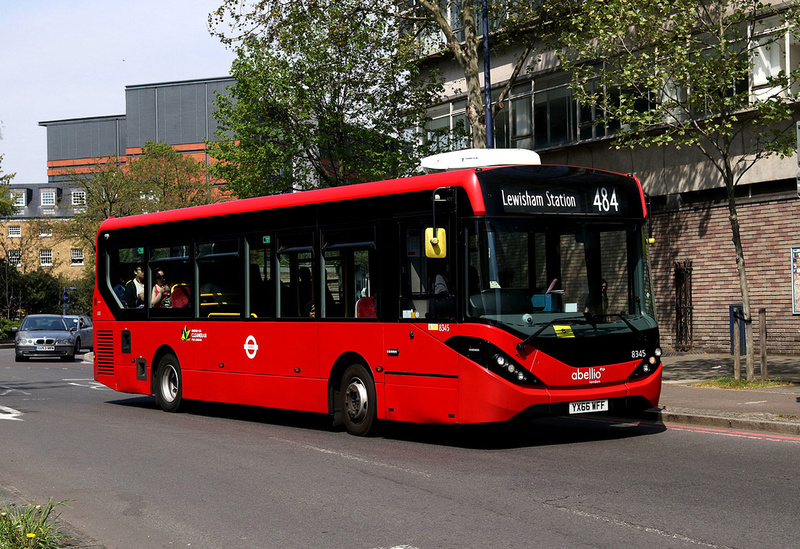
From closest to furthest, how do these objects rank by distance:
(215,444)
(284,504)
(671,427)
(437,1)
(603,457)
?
(284,504) < (603,457) < (215,444) < (671,427) < (437,1)

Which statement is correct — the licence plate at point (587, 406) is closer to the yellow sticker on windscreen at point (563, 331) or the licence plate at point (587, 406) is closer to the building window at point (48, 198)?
the yellow sticker on windscreen at point (563, 331)

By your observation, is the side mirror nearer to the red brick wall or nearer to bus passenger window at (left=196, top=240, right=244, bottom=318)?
bus passenger window at (left=196, top=240, right=244, bottom=318)

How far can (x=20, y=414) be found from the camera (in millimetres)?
15844

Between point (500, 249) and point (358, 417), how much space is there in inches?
115

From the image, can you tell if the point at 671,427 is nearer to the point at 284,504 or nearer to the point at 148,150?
the point at 284,504

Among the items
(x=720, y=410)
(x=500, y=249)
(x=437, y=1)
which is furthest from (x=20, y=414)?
(x=437, y=1)

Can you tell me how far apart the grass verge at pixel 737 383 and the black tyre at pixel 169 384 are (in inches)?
337

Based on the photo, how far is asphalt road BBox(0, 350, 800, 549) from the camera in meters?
6.95

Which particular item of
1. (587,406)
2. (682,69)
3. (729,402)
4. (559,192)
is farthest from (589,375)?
(682,69)

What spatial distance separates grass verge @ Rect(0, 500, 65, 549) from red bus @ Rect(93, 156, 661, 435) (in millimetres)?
5208

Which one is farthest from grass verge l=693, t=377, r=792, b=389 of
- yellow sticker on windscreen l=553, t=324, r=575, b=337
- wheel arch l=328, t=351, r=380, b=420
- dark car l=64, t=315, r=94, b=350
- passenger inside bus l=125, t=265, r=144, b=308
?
dark car l=64, t=315, r=94, b=350

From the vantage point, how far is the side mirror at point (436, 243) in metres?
10.8

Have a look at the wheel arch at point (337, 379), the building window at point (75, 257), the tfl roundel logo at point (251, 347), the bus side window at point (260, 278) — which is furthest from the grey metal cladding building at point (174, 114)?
the wheel arch at point (337, 379)

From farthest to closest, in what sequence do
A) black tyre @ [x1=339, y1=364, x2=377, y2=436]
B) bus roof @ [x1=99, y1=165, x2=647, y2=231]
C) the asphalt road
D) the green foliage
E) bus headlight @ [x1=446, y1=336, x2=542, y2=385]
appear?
the green foliage
black tyre @ [x1=339, y1=364, x2=377, y2=436]
bus roof @ [x1=99, y1=165, x2=647, y2=231]
bus headlight @ [x1=446, y1=336, x2=542, y2=385]
the asphalt road
